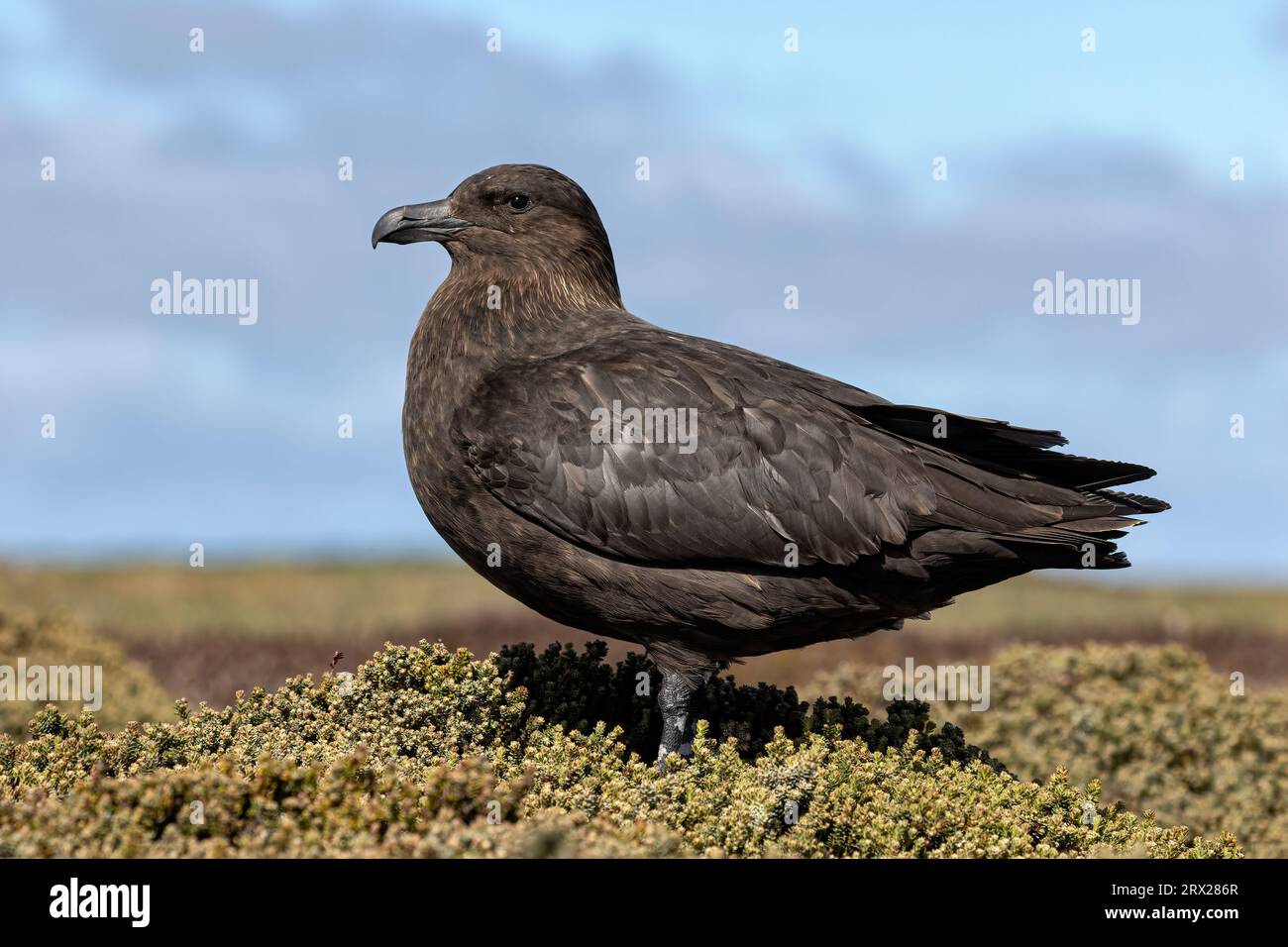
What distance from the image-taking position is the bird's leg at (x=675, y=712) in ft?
25.0

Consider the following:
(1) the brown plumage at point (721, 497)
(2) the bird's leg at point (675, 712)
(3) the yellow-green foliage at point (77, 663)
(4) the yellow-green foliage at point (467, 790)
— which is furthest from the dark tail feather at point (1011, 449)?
(3) the yellow-green foliage at point (77, 663)

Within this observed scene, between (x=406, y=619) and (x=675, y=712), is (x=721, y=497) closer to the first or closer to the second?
(x=675, y=712)

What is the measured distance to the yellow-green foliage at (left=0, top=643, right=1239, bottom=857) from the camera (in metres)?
5.63

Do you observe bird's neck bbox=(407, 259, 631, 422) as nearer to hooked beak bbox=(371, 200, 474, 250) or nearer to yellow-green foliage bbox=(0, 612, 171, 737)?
hooked beak bbox=(371, 200, 474, 250)

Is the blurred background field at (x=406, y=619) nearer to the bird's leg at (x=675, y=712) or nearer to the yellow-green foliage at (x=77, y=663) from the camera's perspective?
the yellow-green foliage at (x=77, y=663)

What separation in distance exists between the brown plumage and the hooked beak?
3.56 ft

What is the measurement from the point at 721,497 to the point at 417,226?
294 centimetres

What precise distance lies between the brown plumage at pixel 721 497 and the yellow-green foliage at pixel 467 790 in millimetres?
728

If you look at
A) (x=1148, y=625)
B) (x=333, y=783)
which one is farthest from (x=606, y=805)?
(x=1148, y=625)

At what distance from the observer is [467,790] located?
5.86 m

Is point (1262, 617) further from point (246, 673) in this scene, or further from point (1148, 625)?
point (246, 673)

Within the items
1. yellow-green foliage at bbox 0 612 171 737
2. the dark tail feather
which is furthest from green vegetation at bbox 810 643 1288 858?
yellow-green foliage at bbox 0 612 171 737

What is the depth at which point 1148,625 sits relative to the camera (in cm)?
2355

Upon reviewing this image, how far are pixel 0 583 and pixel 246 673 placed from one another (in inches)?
479
